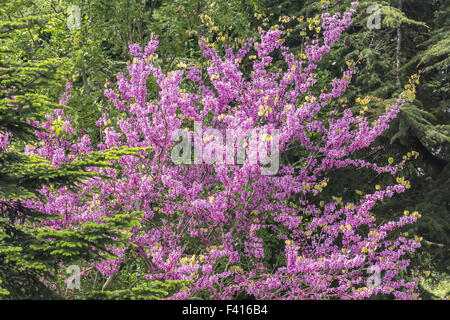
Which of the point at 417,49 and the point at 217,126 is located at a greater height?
the point at 417,49

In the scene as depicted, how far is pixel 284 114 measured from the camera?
752cm

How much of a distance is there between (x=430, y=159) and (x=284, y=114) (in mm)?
3631

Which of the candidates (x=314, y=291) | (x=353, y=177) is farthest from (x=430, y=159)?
(x=314, y=291)

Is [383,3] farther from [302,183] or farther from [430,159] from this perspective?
[302,183]
